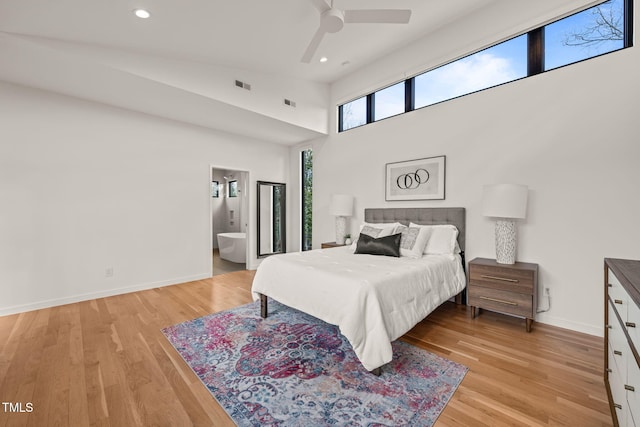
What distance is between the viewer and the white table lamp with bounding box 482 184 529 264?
2807 millimetres

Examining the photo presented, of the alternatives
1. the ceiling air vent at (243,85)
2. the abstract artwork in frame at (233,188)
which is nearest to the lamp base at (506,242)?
the ceiling air vent at (243,85)

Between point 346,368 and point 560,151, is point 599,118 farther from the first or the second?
point 346,368

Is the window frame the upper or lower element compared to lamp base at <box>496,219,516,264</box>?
upper

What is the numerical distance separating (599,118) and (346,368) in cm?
334

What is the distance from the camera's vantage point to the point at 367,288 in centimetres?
200

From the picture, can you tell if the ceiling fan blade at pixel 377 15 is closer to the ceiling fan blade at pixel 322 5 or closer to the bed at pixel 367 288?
the ceiling fan blade at pixel 322 5

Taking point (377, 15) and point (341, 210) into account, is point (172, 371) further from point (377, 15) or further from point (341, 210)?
point (377, 15)

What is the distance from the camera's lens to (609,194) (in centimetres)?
257

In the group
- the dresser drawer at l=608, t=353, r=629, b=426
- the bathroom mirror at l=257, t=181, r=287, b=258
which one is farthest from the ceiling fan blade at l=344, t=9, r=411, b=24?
the bathroom mirror at l=257, t=181, r=287, b=258

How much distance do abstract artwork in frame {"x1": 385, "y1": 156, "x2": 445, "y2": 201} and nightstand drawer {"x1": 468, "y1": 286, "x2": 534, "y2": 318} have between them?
1332 mm

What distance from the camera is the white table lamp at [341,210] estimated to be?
15.4ft

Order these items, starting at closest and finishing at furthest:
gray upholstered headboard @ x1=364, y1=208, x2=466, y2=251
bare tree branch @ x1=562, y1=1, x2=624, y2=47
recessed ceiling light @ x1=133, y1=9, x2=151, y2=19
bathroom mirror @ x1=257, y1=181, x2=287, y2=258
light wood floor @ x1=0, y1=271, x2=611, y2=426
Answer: light wood floor @ x1=0, y1=271, x2=611, y2=426 < recessed ceiling light @ x1=133, y1=9, x2=151, y2=19 < bare tree branch @ x1=562, y1=1, x2=624, y2=47 < gray upholstered headboard @ x1=364, y1=208, x2=466, y2=251 < bathroom mirror @ x1=257, y1=181, x2=287, y2=258

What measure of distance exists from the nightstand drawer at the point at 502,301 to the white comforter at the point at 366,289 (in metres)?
0.22

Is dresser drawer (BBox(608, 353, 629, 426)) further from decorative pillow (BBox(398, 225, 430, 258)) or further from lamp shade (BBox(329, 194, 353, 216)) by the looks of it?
Answer: lamp shade (BBox(329, 194, 353, 216))
